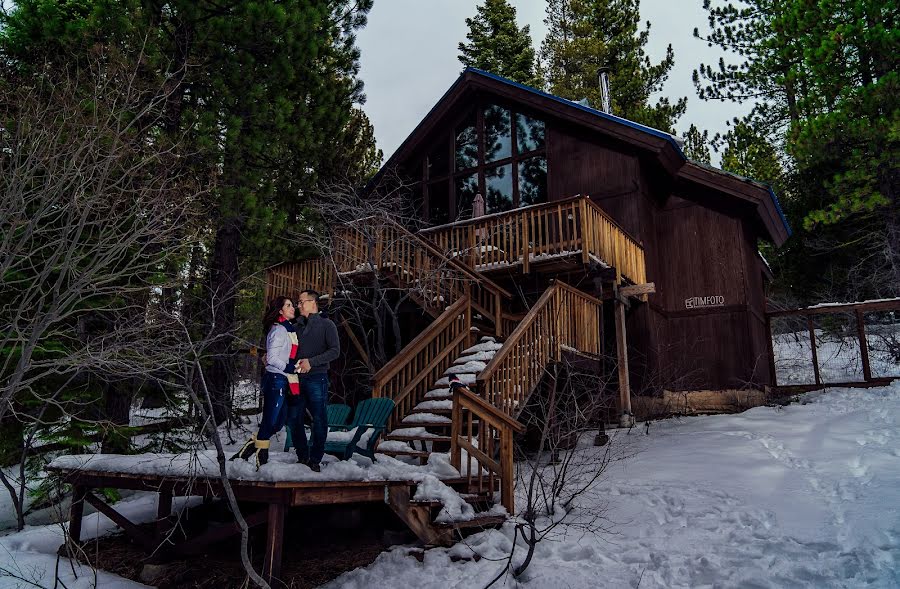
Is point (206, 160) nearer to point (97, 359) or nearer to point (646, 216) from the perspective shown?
point (97, 359)

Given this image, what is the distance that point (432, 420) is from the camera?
310 inches

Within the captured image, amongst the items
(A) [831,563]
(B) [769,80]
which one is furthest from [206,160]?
(B) [769,80]

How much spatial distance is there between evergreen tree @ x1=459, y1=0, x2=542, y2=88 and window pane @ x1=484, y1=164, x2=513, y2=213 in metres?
12.1

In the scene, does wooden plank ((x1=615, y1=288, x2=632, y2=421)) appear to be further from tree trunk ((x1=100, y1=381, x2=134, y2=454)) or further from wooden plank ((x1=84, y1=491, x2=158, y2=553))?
tree trunk ((x1=100, y1=381, x2=134, y2=454))

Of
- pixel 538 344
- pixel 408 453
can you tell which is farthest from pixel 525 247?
pixel 408 453

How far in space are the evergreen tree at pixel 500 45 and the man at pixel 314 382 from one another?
73.3 ft

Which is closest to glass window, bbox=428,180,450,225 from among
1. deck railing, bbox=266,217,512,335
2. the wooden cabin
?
the wooden cabin

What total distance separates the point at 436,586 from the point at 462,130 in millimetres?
13111

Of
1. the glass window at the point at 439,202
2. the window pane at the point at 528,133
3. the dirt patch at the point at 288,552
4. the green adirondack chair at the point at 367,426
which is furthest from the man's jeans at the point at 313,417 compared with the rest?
the glass window at the point at 439,202

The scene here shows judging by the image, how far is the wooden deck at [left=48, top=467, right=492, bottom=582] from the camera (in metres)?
4.91

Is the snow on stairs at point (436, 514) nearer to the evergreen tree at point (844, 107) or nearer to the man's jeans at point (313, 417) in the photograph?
the man's jeans at point (313, 417)

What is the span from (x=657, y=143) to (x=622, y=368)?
4859mm

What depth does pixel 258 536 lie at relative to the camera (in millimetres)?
7234

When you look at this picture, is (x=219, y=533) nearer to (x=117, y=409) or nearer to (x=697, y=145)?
(x=117, y=409)
